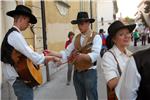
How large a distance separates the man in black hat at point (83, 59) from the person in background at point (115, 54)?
1176mm

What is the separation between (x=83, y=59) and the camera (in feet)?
16.7

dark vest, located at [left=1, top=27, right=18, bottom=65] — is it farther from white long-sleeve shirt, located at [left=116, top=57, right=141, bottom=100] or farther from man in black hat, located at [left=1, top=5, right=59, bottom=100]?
white long-sleeve shirt, located at [left=116, top=57, right=141, bottom=100]

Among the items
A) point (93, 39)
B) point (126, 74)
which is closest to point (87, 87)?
point (93, 39)

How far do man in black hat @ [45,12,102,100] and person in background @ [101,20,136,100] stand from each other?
1.18 m

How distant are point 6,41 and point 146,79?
7.94ft

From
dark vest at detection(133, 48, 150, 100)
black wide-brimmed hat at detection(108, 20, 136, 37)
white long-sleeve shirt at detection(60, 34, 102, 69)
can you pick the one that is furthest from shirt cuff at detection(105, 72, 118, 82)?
white long-sleeve shirt at detection(60, 34, 102, 69)

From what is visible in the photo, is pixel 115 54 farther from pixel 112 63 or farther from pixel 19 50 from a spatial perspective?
pixel 19 50

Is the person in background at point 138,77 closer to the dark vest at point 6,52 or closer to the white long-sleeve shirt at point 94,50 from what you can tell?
the dark vest at point 6,52

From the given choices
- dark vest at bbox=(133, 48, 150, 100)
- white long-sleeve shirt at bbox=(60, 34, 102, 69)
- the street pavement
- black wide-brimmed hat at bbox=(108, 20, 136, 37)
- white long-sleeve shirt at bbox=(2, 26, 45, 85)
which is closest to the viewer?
dark vest at bbox=(133, 48, 150, 100)

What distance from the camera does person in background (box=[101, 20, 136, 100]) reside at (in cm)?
358

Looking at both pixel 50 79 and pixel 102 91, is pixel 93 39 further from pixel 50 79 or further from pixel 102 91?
pixel 50 79

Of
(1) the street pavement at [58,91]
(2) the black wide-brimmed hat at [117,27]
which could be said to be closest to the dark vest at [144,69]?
(2) the black wide-brimmed hat at [117,27]

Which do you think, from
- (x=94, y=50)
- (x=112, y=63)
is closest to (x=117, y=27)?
(x=112, y=63)

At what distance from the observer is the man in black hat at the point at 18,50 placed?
14.1 ft
